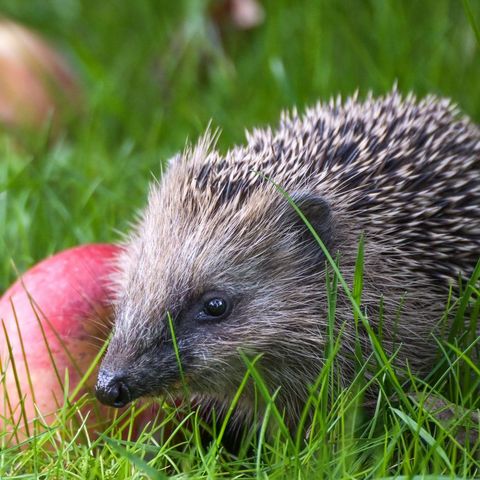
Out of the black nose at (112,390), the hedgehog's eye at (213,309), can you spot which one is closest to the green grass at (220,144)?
the black nose at (112,390)

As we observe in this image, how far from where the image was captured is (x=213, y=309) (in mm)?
3295

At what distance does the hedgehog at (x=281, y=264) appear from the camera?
3230 mm

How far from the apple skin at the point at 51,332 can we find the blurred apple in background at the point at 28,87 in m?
2.77

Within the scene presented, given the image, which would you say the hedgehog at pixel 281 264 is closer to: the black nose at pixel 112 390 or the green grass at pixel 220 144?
the black nose at pixel 112 390

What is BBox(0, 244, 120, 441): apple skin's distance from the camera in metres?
3.28

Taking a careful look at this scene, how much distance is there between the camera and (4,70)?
638 cm

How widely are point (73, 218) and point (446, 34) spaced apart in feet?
9.04

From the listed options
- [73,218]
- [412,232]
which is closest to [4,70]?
[73,218]

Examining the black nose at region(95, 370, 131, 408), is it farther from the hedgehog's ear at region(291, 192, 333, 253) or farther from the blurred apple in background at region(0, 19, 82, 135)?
the blurred apple in background at region(0, 19, 82, 135)

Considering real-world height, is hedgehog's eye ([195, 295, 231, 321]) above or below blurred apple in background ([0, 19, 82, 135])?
below

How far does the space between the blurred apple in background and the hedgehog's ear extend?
128 inches

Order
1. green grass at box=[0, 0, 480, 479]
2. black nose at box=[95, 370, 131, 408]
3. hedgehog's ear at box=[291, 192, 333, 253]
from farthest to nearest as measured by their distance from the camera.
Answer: hedgehog's ear at box=[291, 192, 333, 253] → black nose at box=[95, 370, 131, 408] → green grass at box=[0, 0, 480, 479]

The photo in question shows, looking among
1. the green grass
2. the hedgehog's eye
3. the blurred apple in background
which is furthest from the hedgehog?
the blurred apple in background

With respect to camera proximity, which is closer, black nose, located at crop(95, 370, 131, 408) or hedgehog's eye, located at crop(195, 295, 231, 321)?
black nose, located at crop(95, 370, 131, 408)
